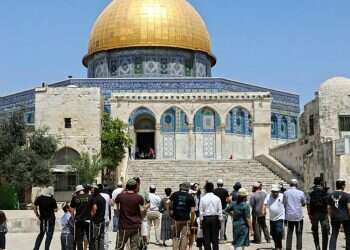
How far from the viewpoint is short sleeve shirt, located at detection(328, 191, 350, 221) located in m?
8.28

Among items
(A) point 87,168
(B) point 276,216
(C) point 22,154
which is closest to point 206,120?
(A) point 87,168

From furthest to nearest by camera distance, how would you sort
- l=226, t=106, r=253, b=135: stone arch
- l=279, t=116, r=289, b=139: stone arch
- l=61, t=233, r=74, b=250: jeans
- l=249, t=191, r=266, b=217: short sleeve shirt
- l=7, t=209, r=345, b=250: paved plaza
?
l=279, t=116, r=289, b=139: stone arch < l=226, t=106, r=253, b=135: stone arch < l=249, t=191, r=266, b=217: short sleeve shirt < l=7, t=209, r=345, b=250: paved plaza < l=61, t=233, r=74, b=250: jeans

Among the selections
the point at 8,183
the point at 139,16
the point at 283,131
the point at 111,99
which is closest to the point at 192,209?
the point at 8,183

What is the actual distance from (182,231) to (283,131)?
27.5 metres

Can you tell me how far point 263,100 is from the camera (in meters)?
31.0

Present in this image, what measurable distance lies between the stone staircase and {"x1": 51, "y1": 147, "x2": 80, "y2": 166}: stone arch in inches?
109

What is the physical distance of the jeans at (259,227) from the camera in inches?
416

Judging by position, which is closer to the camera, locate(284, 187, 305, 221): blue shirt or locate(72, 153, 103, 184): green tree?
locate(284, 187, 305, 221): blue shirt

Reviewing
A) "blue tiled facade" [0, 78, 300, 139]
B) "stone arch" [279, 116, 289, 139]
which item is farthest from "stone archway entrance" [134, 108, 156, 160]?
"stone arch" [279, 116, 289, 139]

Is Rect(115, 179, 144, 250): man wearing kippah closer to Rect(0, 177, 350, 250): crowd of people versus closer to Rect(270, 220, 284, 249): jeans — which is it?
Rect(0, 177, 350, 250): crowd of people

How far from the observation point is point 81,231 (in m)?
8.36

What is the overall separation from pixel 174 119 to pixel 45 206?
73.7 ft

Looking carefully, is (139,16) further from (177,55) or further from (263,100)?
(263,100)

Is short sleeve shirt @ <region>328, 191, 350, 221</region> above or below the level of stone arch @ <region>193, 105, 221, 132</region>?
below
